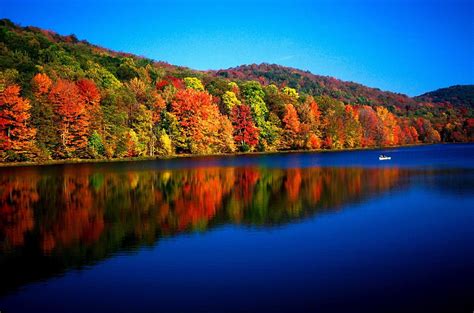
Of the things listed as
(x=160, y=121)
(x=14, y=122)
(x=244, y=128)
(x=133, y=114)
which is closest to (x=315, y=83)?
(x=244, y=128)

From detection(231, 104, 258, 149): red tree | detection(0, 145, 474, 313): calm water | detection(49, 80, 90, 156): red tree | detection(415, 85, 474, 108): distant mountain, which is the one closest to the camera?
detection(0, 145, 474, 313): calm water

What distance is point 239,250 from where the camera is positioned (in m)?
12.7

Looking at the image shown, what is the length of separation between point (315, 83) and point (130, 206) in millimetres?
165140

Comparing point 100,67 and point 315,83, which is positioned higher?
point 315,83

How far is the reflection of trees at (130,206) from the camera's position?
13273 mm

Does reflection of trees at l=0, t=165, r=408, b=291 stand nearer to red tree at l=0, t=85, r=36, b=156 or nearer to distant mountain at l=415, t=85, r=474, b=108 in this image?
red tree at l=0, t=85, r=36, b=156

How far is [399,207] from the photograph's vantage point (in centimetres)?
1947

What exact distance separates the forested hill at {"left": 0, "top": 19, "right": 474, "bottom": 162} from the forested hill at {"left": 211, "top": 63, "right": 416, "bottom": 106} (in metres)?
54.7

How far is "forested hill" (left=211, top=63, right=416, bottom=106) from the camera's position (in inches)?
6580

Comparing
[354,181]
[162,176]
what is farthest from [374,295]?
[162,176]

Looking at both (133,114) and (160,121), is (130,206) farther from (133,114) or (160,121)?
(160,121)

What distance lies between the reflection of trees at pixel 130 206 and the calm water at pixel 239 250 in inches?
3.1

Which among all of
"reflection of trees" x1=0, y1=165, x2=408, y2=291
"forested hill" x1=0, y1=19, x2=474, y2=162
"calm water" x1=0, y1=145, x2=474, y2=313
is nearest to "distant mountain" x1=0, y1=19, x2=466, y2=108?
"forested hill" x1=0, y1=19, x2=474, y2=162

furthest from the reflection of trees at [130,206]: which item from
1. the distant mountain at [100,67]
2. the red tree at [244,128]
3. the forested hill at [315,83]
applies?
the forested hill at [315,83]
